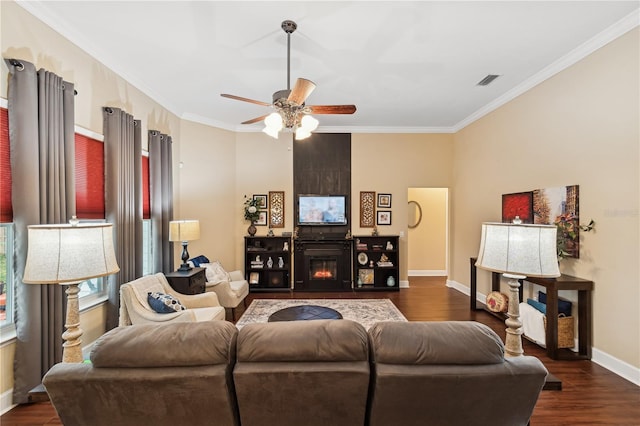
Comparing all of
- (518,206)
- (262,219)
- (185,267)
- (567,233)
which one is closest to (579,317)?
(567,233)

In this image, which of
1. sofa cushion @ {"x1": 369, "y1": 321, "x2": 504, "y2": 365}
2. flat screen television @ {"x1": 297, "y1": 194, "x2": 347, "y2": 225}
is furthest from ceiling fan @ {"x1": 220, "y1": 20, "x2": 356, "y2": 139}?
flat screen television @ {"x1": 297, "y1": 194, "x2": 347, "y2": 225}

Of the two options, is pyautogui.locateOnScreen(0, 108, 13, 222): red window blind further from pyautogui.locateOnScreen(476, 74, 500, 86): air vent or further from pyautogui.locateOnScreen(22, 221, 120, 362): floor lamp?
pyautogui.locateOnScreen(476, 74, 500, 86): air vent

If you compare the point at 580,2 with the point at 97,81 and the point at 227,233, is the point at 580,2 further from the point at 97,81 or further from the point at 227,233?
the point at 227,233

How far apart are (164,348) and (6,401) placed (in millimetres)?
2050

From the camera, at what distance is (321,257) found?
584 cm

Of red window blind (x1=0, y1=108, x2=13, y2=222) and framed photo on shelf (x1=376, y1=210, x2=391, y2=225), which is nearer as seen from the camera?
red window blind (x1=0, y1=108, x2=13, y2=222)

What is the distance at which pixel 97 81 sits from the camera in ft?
10.5

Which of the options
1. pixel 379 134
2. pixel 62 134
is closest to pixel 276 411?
pixel 62 134

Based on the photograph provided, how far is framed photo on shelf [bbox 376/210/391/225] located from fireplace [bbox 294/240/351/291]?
2.82 feet

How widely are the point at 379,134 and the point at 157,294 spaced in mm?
4918

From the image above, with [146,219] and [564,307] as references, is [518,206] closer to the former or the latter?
[564,307]

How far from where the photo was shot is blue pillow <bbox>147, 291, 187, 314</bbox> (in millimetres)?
2986

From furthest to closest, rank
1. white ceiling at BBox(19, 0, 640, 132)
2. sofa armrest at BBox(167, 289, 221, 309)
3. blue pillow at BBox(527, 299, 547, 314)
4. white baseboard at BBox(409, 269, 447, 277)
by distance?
1. white baseboard at BBox(409, 269, 447, 277)
2. sofa armrest at BBox(167, 289, 221, 309)
3. blue pillow at BBox(527, 299, 547, 314)
4. white ceiling at BBox(19, 0, 640, 132)

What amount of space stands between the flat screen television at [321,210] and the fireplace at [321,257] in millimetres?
459
